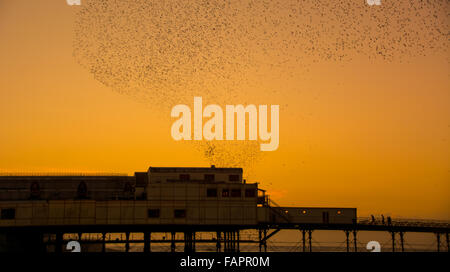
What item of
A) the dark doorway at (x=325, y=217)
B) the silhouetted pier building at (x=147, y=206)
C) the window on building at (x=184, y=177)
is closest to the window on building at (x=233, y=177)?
the silhouetted pier building at (x=147, y=206)

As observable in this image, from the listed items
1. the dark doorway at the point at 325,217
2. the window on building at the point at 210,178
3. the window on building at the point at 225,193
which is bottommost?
the dark doorway at the point at 325,217

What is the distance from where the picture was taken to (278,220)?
91.2 meters

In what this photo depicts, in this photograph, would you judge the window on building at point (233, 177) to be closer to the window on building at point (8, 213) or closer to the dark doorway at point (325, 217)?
the dark doorway at point (325, 217)

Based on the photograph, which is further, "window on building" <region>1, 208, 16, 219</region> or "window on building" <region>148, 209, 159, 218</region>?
"window on building" <region>148, 209, 159, 218</region>

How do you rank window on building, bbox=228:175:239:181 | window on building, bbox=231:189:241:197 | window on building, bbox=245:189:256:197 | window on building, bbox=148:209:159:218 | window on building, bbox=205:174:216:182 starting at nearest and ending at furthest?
window on building, bbox=148:209:159:218 < window on building, bbox=231:189:241:197 < window on building, bbox=245:189:256:197 < window on building, bbox=205:174:216:182 < window on building, bbox=228:175:239:181

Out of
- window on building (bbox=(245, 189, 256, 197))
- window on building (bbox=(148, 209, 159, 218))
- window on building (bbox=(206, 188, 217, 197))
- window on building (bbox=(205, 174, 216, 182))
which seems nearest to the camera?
window on building (bbox=(148, 209, 159, 218))

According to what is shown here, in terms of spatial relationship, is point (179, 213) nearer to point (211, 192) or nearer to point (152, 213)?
point (152, 213)

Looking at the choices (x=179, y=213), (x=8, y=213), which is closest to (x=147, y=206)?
(x=179, y=213)

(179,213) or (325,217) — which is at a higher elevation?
(179,213)

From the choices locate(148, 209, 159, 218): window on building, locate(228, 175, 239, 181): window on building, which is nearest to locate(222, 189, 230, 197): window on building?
locate(228, 175, 239, 181): window on building

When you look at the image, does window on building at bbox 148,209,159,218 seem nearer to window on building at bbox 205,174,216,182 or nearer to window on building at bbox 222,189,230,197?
window on building at bbox 222,189,230,197

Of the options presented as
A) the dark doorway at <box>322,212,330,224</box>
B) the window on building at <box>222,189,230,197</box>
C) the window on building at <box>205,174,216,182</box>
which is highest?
the window on building at <box>205,174,216,182</box>
